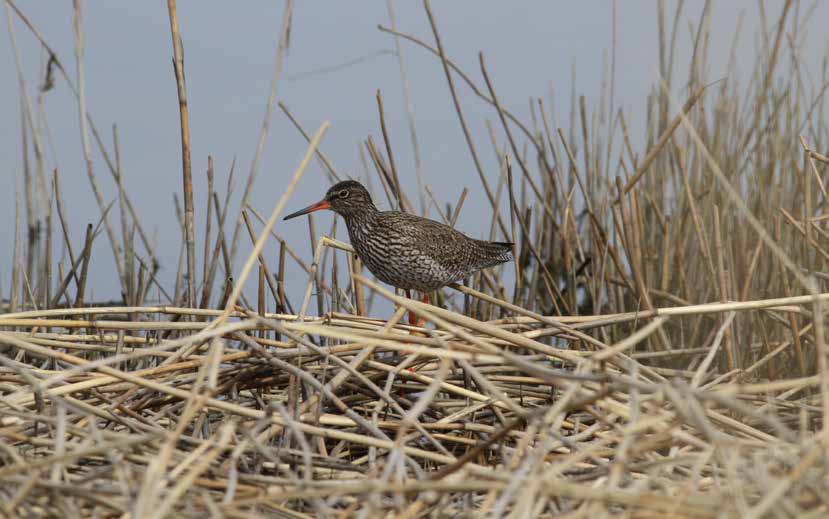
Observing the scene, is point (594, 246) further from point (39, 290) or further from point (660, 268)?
point (39, 290)

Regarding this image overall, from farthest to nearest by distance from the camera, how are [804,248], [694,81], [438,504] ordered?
[694,81]
[804,248]
[438,504]

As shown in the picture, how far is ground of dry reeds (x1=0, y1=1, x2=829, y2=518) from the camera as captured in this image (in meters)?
1.86

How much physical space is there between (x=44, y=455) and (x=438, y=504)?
118 centimetres

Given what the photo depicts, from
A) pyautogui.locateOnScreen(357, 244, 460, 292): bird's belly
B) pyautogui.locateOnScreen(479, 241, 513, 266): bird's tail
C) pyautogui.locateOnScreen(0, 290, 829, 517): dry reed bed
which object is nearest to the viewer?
pyautogui.locateOnScreen(0, 290, 829, 517): dry reed bed

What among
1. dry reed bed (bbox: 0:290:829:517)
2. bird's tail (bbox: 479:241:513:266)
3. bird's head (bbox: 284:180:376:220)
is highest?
bird's head (bbox: 284:180:376:220)

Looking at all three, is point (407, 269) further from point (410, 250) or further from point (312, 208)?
point (312, 208)

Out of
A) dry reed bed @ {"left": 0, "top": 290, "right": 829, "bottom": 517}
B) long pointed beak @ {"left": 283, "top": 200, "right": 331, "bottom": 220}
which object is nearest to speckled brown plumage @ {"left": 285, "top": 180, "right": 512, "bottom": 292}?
long pointed beak @ {"left": 283, "top": 200, "right": 331, "bottom": 220}

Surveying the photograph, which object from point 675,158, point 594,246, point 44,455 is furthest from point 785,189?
point 44,455

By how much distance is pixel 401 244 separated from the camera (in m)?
4.63

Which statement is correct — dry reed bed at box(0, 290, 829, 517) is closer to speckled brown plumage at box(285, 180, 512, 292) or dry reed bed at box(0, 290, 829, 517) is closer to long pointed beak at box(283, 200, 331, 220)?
speckled brown plumage at box(285, 180, 512, 292)

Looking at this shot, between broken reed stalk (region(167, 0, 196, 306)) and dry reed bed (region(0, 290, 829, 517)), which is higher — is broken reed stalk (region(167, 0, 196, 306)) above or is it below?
above

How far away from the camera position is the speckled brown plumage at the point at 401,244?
15.2 ft

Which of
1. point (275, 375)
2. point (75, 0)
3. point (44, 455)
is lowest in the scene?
point (44, 455)

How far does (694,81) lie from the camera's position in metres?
5.62
